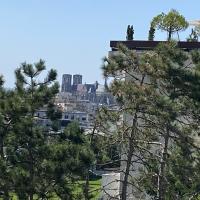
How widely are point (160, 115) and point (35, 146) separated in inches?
125

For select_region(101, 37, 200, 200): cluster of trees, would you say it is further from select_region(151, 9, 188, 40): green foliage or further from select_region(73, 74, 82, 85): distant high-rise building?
select_region(73, 74, 82, 85): distant high-rise building

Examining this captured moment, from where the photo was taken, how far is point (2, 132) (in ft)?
40.8

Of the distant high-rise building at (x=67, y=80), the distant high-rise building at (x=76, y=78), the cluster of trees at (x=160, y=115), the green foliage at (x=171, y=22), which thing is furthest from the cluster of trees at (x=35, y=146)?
the distant high-rise building at (x=76, y=78)

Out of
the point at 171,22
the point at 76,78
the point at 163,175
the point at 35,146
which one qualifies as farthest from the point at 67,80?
the point at 163,175

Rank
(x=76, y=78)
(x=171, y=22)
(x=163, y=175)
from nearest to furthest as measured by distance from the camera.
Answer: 1. (x=163, y=175)
2. (x=171, y=22)
3. (x=76, y=78)

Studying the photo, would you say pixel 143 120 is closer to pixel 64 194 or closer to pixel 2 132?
pixel 64 194

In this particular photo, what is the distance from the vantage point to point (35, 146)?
12398 millimetres

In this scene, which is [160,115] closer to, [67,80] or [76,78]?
[67,80]

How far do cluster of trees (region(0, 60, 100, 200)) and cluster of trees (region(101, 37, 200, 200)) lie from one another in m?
0.97

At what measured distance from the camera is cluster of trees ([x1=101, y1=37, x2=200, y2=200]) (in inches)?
416

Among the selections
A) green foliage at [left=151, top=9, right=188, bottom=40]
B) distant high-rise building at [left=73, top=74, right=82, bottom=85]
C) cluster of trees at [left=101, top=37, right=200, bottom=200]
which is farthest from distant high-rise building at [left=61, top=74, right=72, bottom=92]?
cluster of trees at [left=101, top=37, right=200, bottom=200]

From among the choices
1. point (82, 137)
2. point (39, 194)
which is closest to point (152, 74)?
point (82, 137)

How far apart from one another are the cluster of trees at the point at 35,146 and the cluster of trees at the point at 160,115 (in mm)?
970

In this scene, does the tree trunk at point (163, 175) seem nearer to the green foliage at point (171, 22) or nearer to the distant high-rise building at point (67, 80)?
the green foliage at point (171, 22)
